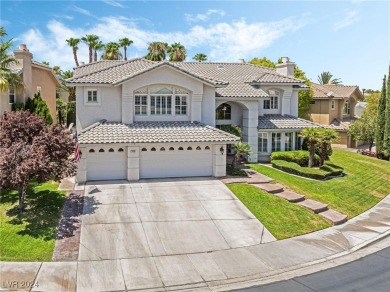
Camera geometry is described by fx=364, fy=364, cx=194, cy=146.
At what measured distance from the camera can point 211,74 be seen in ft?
104

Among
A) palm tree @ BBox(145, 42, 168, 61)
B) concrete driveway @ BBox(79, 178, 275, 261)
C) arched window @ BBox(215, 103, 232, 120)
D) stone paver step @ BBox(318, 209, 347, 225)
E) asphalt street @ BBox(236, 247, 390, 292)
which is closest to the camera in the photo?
asphalt street @ BBox(236, 247, 390, 292)

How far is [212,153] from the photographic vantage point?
23.3 metres

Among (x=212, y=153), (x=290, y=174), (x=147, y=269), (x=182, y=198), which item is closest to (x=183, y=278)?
(x=147, y=269)

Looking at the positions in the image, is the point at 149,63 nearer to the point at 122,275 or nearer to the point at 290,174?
the point at 290,174

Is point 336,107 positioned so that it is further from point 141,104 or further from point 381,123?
point 141,104

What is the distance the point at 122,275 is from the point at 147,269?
905 mm

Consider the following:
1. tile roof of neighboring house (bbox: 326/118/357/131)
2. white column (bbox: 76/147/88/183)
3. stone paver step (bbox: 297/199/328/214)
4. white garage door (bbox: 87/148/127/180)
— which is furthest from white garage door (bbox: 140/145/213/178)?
tile roof of neighboring house (bbox: 326/118/357/131)

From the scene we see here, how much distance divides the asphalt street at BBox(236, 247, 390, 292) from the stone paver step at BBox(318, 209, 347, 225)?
13.5 feet

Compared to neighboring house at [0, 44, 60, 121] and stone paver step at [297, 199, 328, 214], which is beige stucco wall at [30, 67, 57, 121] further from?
stone paver step at [297, 199, 328, 214]

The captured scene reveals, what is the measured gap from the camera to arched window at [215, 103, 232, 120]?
1166 inches

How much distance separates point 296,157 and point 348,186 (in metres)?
4.81

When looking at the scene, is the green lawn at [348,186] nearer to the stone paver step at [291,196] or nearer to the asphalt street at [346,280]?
the stone paver step at [291,196]

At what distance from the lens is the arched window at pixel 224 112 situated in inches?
1166

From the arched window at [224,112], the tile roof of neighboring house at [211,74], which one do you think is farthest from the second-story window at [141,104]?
the arched window at [224,112]
